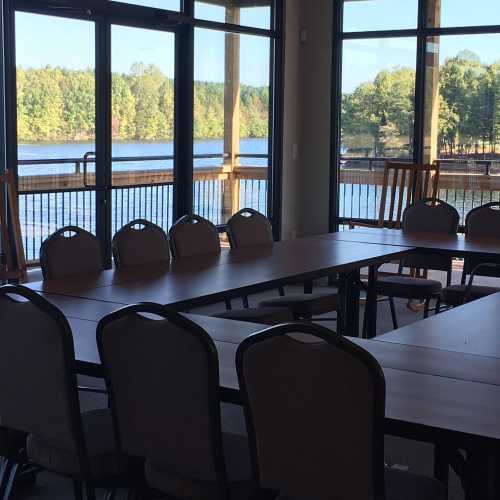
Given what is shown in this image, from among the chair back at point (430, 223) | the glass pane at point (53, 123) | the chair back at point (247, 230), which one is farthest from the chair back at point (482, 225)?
the glass pane at point (53, 123)

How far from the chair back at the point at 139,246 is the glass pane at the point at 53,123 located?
1768 mm

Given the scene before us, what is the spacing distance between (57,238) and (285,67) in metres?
4.83

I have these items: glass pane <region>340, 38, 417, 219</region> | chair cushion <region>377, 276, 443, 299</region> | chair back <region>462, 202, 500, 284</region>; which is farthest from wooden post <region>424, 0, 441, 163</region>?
chair cushion <region>377, 276, 443, 299</region>

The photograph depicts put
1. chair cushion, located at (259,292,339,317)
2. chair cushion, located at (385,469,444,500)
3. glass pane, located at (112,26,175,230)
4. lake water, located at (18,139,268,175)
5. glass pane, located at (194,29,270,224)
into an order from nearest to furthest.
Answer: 1. chair cushion, located at (385,469,444,500)
2. chair cushion, located at (259,292,339,317)
3. lake water, located at (18,139,268,175)
4. glass pane, located at (112,26,175,230)
5. glass pane, located at (194,29,270,224)

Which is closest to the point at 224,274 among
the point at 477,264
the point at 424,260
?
the point at 477,264

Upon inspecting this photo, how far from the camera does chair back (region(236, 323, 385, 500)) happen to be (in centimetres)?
245

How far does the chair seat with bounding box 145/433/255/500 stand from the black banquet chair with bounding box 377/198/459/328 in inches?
148

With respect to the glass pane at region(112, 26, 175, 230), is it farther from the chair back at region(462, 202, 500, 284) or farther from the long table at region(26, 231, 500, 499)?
the chair back at region(462, 202, 500, 284)

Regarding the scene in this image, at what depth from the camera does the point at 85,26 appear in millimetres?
7039

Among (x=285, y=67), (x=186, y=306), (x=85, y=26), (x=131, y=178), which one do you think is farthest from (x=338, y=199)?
(x=186, y=306)

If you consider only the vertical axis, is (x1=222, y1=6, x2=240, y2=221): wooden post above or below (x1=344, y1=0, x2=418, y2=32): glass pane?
below

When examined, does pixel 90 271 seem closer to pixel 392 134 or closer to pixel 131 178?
pixel 131 178

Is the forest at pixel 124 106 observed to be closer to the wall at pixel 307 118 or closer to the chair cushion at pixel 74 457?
the wall at pixel 307 118

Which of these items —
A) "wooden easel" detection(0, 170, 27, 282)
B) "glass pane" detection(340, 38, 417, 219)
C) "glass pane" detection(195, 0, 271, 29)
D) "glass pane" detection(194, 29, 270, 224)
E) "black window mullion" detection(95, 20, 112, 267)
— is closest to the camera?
"wooden easel" detection(0, 170, 27, 282)
